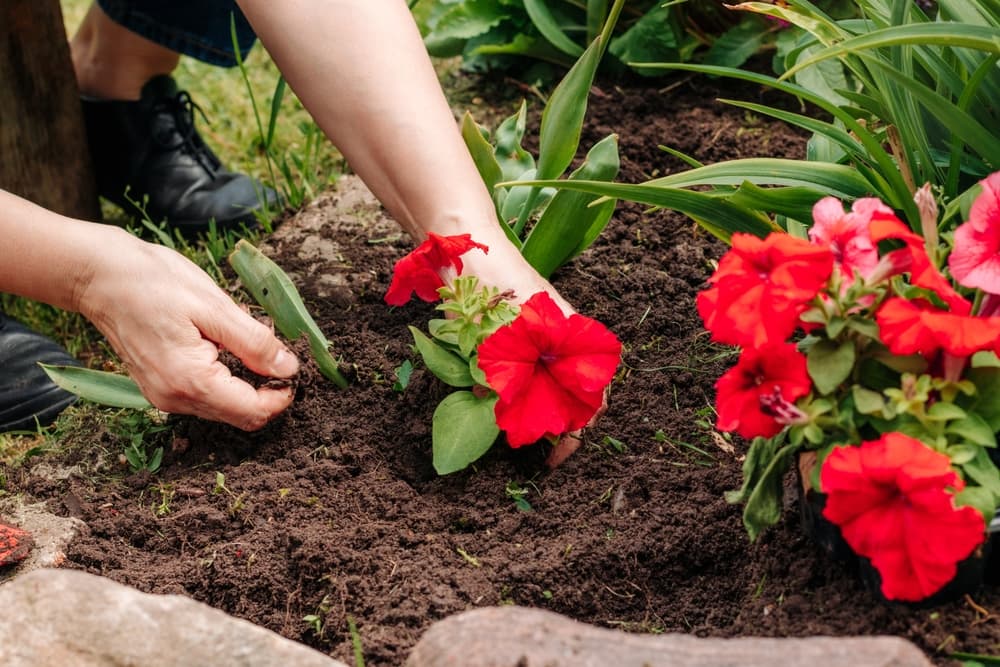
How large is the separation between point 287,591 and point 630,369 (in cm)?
70

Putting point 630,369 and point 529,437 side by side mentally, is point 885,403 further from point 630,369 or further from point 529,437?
point 630,369

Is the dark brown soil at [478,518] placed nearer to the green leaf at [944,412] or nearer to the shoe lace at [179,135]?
the green leaf at [944,412]

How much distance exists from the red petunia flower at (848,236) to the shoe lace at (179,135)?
6.33ft

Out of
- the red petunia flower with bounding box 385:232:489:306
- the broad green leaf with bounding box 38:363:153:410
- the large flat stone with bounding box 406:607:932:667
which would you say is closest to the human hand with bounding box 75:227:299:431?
the broad green leaf with bounding box 38:363:153:410

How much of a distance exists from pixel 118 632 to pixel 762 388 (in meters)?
0.79

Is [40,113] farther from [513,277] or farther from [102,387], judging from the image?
[513,277]

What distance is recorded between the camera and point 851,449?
1130 millimetres

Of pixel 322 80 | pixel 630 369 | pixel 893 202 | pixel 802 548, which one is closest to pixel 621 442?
pixel 630 369

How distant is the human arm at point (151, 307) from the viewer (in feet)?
5.66

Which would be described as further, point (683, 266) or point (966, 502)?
point (683, 266)

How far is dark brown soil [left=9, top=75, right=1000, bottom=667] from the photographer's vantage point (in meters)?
1.46

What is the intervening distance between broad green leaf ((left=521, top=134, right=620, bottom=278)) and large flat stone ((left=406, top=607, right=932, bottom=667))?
947mm

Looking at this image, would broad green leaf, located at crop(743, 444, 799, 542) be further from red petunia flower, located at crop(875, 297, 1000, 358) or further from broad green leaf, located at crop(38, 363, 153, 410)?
broad green leaf, located at crop(38, 363, 153, 410)

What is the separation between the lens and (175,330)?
5.65 ft
